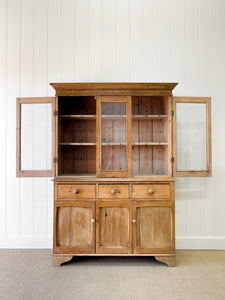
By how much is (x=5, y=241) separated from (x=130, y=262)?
1.68 meters

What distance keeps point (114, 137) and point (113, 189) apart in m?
0.58

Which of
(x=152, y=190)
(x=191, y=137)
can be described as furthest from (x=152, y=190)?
(x=191, y=137)

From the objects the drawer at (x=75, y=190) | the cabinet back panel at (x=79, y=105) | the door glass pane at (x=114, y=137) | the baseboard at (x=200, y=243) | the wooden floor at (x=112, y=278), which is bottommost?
the wooden floor at (x=112, y=278)

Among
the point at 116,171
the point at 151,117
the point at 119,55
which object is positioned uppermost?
the point at 119,55

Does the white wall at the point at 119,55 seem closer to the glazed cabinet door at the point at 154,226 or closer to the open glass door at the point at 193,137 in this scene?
the open glass door at the point at 193,137

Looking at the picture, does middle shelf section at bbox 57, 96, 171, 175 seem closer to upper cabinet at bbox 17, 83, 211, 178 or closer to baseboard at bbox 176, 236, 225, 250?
upper cabinet at bbox 17, 83, 211, 178


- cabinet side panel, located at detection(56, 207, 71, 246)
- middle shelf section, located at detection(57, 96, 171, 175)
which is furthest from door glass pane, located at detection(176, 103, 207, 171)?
cabinet side panel, located at detection(56, 207, 71, 246)

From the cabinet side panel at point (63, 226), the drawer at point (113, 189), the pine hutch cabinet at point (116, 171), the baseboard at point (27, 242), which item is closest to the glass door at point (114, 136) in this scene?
the pine hutch cabinet at point (116, 171)

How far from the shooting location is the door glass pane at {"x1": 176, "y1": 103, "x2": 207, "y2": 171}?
280 cm

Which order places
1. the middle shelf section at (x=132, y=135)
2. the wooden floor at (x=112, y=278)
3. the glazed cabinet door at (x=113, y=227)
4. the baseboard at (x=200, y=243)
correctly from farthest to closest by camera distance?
1. the baseboard at (x=200, y=243)
2. the middle shelf section at (x=132, y=135)
3. the glazed cabinet door at (x=113, y=227)
4. the wooden floor at (x=112, y=278)

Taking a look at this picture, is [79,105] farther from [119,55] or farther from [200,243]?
[200,243]

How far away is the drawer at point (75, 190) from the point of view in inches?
102

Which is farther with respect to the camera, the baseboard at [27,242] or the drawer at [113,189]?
the baseboard at [27,242]

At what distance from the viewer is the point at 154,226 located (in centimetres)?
260
